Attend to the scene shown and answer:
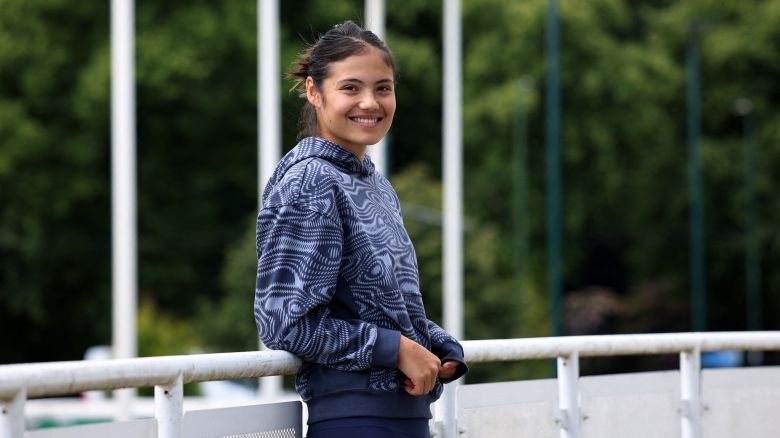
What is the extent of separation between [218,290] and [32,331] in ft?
12.9

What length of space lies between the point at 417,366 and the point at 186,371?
1.44ft

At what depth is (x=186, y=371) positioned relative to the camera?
3518 mm

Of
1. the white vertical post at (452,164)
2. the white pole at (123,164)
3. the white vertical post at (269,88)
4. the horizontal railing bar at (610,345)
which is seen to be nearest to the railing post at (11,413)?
the horizontal railing bar at (610,345)

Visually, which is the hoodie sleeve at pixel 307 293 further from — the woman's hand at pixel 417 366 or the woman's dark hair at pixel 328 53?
the woman's dark hair at pixel 328 53

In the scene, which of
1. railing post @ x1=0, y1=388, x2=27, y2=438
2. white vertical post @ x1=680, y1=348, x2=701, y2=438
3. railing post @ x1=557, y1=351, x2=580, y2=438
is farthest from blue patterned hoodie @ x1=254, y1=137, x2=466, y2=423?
white vertical post @ x1=680, y1=348, x2=701, y2=438

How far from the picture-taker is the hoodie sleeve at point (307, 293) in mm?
3518

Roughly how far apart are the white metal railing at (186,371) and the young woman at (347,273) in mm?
81

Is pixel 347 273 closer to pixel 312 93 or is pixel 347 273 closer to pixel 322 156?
pixel 322 156

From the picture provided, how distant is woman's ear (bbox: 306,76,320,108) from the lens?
3.83m

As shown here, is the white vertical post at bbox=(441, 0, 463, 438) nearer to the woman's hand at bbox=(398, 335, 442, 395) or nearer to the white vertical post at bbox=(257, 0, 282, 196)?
the white vertical post at bbox=(257, 0, 282, 196)

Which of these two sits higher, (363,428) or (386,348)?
(386,348)

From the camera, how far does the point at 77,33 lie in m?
36.2

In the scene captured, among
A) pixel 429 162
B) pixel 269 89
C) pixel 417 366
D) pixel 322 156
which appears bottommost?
pixel 417 366

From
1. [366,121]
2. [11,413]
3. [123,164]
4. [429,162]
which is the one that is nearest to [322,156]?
[366,121]
